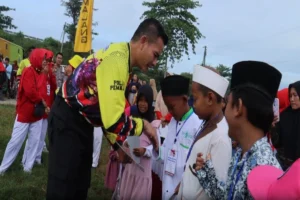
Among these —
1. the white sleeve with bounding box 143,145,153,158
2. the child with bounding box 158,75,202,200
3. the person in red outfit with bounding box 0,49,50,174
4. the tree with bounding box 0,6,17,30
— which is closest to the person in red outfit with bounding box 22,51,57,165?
the person in red outfit with bounding box 0,49,50,174

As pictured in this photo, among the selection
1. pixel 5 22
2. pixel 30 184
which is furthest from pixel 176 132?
pixel 5 22

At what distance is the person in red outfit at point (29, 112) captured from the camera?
5555mm

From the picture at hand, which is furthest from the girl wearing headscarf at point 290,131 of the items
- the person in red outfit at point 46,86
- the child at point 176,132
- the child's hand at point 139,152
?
the person in red outfit at point 46,86

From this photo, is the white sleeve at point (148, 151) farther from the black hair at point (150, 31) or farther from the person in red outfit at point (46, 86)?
the person in red outfit at point (46, 86)

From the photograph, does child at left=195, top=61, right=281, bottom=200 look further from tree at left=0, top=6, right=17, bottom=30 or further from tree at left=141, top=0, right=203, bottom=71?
tree at left=0, top=6, right=17, bottom=30

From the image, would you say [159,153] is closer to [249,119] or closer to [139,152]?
[139,152]

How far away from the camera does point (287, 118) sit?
A: 4852mm

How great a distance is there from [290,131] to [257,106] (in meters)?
3.21

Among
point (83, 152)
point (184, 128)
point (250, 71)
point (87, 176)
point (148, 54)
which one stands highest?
point (148, 54)

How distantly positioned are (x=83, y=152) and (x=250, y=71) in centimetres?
156

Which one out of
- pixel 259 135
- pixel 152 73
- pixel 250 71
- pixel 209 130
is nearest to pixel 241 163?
pixel 259 135

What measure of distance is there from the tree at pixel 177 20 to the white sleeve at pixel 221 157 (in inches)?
885

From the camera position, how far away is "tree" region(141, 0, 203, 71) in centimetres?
2494

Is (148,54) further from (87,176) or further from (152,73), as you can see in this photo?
(152,73)
